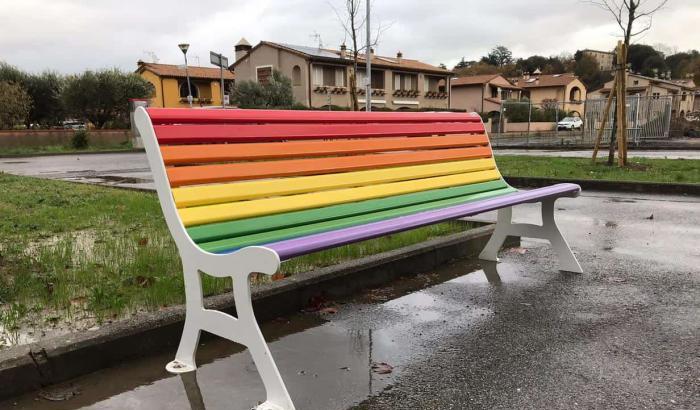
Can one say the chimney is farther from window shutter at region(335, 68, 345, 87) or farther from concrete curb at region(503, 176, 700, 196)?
concrete curb at region(503, 176, 700, 196)

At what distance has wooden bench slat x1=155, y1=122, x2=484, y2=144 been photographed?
254 centimetres

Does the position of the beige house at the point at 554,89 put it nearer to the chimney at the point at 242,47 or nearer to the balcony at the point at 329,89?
the balcony at the point at 329,89

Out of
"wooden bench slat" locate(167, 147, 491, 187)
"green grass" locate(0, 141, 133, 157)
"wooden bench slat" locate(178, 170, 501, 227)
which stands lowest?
"green grass" locate(0, 141, 133, 157)

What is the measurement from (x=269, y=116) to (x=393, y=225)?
91 centimetres

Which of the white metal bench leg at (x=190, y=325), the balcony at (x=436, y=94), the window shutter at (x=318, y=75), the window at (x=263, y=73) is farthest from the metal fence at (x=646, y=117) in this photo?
the balcony at (x=436, y=94)

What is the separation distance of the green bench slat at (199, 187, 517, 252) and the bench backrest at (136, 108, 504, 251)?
23 mm

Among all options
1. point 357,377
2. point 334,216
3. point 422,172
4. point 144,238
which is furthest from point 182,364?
point 144,238

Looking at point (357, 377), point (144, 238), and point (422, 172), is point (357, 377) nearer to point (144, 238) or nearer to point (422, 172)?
point (422, 172)

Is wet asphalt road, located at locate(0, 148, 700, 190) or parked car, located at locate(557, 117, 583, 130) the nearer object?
wet asphalt road, located at locate(0, 148, 700, 190)

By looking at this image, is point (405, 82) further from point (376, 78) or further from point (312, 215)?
point (312, 215)

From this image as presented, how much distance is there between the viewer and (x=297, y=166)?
3.04 metres

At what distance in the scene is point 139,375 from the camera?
2564mm

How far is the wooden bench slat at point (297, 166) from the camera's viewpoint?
8.24 ft

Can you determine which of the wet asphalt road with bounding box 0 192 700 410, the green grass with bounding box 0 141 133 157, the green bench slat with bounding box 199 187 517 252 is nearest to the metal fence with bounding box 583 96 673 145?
the wet asphalt road with bounding box 0 192 700 410
